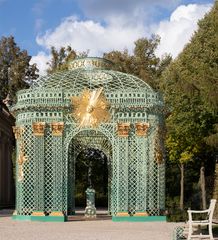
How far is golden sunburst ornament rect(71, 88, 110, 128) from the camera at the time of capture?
2419cm

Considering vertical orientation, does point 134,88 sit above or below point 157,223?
above

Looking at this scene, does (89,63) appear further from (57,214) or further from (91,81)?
(57,214)

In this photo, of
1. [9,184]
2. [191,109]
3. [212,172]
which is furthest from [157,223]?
[9,184]

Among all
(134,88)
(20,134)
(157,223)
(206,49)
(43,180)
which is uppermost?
(206,49)

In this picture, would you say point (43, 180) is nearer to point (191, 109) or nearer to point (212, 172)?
point (191, 109)

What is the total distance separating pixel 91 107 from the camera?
24.1 metres

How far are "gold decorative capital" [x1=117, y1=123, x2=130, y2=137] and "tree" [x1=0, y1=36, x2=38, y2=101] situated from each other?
26.7 meters

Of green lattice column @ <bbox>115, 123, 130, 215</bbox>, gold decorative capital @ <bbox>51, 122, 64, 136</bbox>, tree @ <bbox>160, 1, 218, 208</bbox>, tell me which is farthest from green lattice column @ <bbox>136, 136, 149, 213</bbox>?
tree @ <bbox>160, 1, 218, 208</bbox>

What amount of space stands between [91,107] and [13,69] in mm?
27563

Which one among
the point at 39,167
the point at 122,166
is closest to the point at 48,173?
the point at 39,167

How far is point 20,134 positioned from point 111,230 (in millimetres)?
7507

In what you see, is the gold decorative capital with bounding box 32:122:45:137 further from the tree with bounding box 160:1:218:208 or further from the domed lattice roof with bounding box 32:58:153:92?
the tree with bounding box 160:1:218:208

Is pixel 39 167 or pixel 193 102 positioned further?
pixel 193 102

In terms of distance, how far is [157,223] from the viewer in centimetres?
2267
